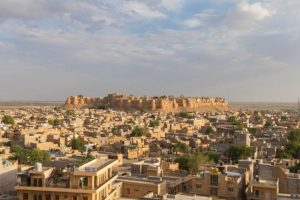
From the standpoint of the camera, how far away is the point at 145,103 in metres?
163

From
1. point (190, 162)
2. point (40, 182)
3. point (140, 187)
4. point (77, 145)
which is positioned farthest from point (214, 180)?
point (77, 145)

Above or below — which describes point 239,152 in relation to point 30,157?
below

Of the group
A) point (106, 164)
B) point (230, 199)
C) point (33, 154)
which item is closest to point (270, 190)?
point (230, 199)

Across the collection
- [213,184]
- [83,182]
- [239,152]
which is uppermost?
[83,182]

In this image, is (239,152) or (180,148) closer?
(239,152)

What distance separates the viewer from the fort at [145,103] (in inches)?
6319

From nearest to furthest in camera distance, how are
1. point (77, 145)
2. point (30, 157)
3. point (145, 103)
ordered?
point (30, 157) < point (77, 145) < point (145, 103)

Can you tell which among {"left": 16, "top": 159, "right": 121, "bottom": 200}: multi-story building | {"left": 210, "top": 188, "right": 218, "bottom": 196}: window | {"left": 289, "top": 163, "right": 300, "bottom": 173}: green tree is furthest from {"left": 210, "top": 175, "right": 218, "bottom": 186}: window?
{"left": 16, "top": 159, "right": 121, "bottom": 200}: multi-story building

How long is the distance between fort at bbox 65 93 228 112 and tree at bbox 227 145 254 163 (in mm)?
112491

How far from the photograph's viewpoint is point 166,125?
79438 mm

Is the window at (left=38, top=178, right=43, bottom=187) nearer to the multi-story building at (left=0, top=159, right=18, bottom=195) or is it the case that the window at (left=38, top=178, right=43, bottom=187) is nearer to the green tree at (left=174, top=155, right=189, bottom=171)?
the multi-story building at (left=0, top=159, right=18, bottom=195)

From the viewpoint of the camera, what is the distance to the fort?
527ft

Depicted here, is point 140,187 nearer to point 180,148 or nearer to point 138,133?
point 180,148

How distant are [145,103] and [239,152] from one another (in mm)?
120633
